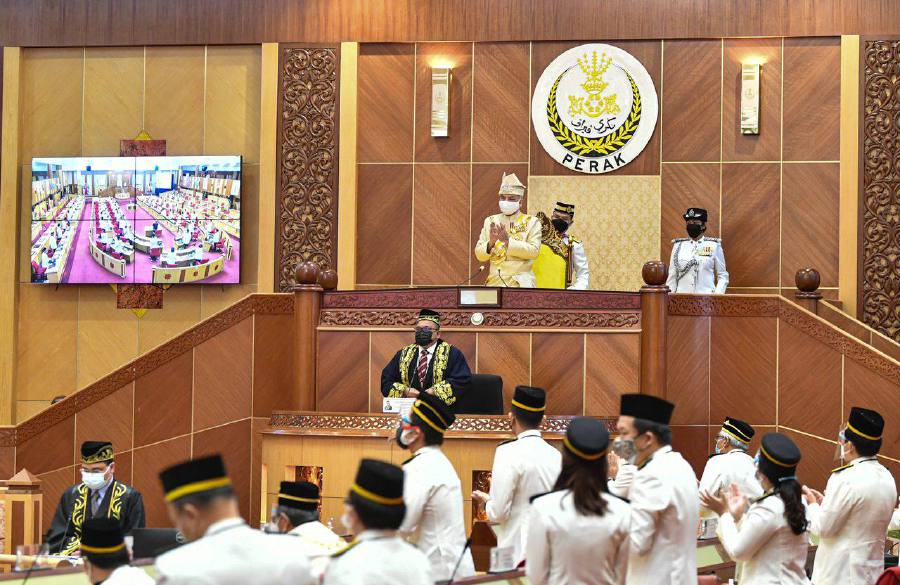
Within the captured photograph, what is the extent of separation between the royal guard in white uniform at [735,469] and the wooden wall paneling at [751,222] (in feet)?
17.6

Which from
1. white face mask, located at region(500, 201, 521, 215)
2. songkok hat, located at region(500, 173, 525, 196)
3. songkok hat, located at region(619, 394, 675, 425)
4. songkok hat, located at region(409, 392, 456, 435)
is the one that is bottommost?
songkok hat, located at region(409, 392, 456, 435)

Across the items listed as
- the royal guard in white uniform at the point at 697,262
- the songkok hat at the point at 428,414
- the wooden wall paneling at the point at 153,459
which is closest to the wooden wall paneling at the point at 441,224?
the royal guard in white uniform at the point at 697,262

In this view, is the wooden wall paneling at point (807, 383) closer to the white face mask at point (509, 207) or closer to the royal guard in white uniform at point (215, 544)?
the white face mask at point (509, 207)

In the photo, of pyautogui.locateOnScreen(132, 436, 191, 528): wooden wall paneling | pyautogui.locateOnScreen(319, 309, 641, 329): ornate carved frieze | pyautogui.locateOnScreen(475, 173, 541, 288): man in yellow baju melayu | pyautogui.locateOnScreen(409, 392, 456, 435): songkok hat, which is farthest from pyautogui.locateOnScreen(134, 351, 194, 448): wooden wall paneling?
pyautogui.locateOnScreen(409, 392, 456, 435): songkok hat

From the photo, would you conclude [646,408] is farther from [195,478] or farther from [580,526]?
[195,478]

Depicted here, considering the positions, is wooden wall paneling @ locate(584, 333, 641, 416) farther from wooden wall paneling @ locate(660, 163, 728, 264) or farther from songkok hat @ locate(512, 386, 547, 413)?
songkok hat @ locate(512, 386, 547, 413)

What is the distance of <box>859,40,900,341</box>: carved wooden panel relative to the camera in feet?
44.3

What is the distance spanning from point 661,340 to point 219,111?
6.46 metres

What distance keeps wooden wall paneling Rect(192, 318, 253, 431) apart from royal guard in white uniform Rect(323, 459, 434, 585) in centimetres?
796

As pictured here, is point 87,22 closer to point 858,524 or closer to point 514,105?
point 514,105

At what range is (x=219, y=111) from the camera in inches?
578

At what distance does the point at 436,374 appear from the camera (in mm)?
9719

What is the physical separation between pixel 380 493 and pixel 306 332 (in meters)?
7.08

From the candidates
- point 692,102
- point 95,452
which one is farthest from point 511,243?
point 95,452
